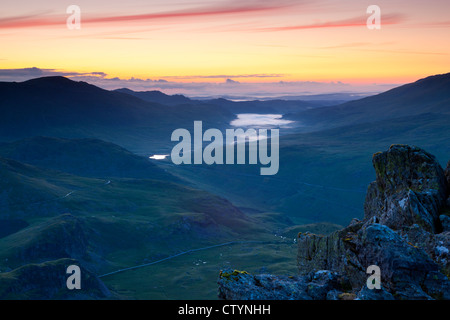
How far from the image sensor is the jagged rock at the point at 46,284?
445 ft

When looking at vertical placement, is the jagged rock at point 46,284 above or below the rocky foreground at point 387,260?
below

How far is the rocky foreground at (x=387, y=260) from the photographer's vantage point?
23812 mm

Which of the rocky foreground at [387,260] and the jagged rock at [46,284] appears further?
the jagged rock at [46,284]

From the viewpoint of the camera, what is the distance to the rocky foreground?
2381 centimetres

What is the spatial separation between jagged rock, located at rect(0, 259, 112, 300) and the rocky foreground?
396 ft

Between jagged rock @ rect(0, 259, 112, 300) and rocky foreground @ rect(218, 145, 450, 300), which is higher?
rocky foreground @ rect(218, 145, 450, 300)

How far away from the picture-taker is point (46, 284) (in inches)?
5664

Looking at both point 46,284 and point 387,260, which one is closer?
point 387,260

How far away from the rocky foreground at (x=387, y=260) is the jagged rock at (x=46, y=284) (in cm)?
12061

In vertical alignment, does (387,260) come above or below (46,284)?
above

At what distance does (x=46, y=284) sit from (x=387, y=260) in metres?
140
